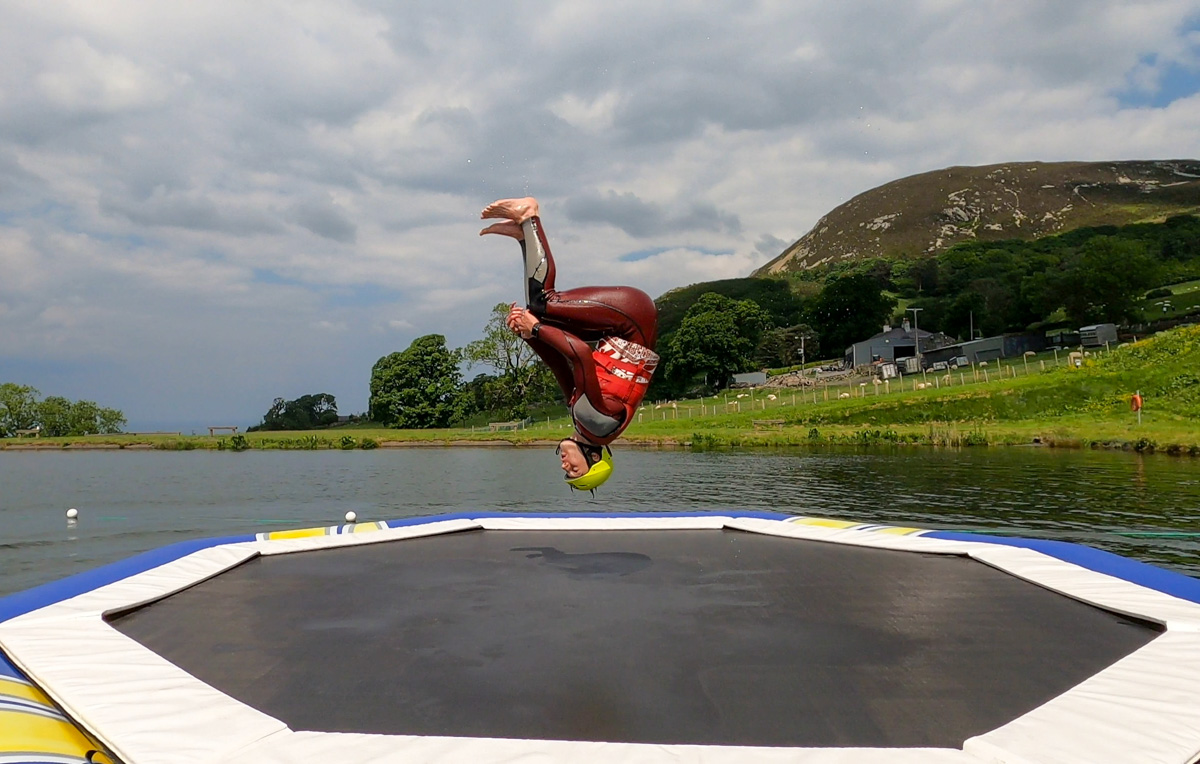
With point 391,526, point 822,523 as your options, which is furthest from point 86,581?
point 822,523

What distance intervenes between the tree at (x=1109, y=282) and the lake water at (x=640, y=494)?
34.1m

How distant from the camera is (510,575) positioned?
492 cm

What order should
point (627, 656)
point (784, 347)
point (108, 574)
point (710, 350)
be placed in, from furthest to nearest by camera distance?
point (784, 347) < point (710, 350) < point (108, 574) < point (627, 656)

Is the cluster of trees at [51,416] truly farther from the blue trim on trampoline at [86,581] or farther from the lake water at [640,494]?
the blue trim on trampoline at [86,581]

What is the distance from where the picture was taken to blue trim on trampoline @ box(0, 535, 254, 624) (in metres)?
3.86

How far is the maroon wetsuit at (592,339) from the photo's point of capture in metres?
4.81

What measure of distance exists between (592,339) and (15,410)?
191 ft

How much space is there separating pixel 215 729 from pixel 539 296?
3128 mm

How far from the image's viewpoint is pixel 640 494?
15.4 meters

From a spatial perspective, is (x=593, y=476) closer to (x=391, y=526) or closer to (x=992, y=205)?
(x=391, y=526)

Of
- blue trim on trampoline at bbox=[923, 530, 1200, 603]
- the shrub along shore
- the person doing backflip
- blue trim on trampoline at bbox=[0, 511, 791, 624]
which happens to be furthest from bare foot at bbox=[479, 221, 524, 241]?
the shrub along shore

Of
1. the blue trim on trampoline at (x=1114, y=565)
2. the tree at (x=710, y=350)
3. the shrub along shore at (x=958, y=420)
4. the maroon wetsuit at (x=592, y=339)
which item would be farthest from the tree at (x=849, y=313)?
the maroon wetsuit at (x=592, y=339)

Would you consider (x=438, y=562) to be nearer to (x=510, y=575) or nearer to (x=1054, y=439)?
(x=510, y=575)

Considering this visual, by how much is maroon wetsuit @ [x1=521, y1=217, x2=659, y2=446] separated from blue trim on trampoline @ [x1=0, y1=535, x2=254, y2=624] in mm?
2978
